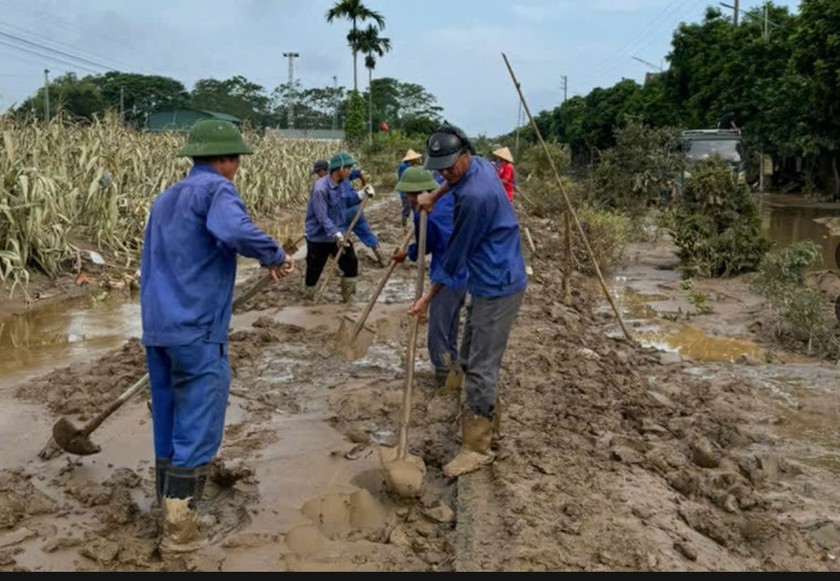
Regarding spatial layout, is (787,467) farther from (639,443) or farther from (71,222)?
(71,222)

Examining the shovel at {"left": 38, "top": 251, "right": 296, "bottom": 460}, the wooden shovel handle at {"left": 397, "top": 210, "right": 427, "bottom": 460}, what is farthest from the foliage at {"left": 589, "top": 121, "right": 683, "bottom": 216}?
the shovel at {"left": 38, "top": 251, "right": 296, "bottom": 460}

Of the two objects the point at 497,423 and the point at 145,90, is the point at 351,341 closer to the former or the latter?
the point at 497,423

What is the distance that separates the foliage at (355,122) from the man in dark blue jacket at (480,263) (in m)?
36.5

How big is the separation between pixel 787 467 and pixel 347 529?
2.67 m

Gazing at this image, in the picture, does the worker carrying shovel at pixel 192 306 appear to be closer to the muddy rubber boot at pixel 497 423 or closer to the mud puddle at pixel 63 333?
the muddy rubber boot at pixel 497 423

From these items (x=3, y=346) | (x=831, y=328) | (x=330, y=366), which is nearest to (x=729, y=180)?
(x=831, y=328)

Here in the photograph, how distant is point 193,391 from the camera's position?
3521 mm

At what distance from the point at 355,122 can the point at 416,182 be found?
119ft

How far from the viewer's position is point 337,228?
8.79 meters

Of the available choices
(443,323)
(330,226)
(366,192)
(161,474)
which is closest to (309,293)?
(330,226)

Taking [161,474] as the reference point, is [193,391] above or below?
above

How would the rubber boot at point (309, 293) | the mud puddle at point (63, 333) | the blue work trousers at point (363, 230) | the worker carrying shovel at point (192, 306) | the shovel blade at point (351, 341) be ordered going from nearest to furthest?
1. the worker carrying shovel at point (192, 306)
2. the shovel blade at point (351, 341)
3. the mud puddle at point (63, 333)
4. the blue work trousers at point (363, 230)
5. the rubber boot at point (309, 293)

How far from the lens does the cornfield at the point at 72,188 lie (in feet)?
30.4

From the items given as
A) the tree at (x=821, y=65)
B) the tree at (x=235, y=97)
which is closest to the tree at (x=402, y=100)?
the tree at (x=235, y=97)
